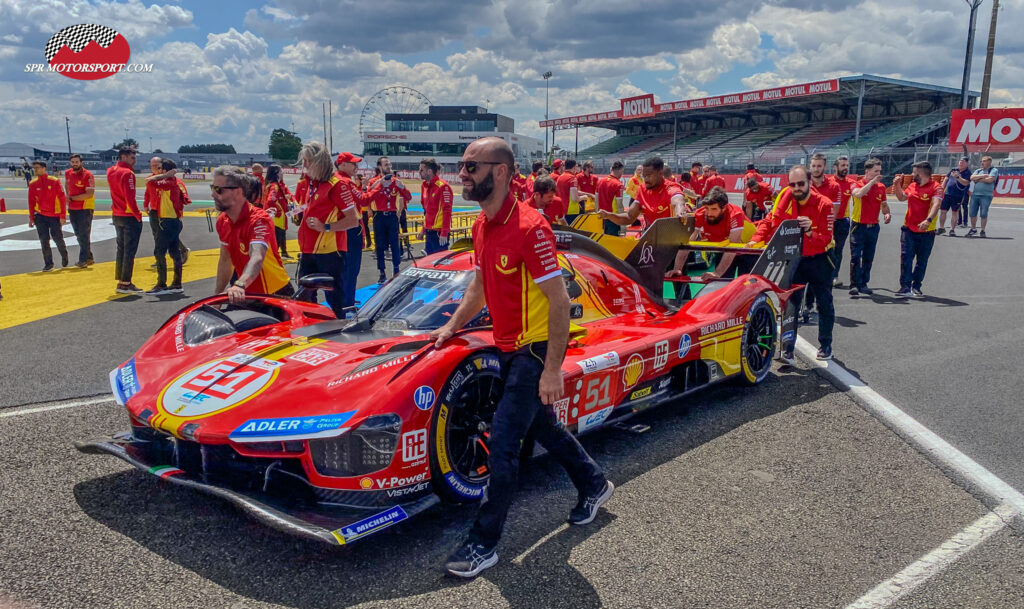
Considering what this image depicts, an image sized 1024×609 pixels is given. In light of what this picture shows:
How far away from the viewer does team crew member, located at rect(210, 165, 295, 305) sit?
4918 millimetres

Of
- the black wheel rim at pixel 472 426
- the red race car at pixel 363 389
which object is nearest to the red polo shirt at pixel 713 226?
the red race car at pixel 363 389

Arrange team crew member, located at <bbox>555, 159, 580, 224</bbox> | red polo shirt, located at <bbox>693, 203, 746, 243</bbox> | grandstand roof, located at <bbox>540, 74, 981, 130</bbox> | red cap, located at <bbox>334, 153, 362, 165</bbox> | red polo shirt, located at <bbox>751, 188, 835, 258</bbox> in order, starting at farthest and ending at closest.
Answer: grandstand roof, located at <bbox>540, 74, 981, 130</bbox> < team crew member, located at <bbox>555, 159, 580, 224</bbox> < red cap, located at <bbox>334, 153, 362, 165</bbox> < red polo shirt, located at <bbox>693, 203, 746, 243</bbox> < red polo shirt, located at <bbox>751, 188, 835, 258</bbox>

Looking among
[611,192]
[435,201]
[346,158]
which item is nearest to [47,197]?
[435,201]

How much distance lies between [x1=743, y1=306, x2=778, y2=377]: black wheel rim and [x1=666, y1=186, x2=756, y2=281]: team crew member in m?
0.87

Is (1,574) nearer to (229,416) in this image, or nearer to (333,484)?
(229,416)

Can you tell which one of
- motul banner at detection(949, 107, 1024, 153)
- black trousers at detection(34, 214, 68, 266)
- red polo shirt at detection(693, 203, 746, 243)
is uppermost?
motul banner at detection(949, 107, 1024, 153)

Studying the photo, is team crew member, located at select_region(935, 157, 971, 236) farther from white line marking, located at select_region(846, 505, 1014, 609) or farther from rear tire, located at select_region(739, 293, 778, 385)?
white line marking, located at select_region(846, 505, 1014, 609)

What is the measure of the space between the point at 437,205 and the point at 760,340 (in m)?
5.95

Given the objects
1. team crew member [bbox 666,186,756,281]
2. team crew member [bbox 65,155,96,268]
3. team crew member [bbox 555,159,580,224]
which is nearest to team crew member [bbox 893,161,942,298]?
team crew member [bbox 666,186,756,281]

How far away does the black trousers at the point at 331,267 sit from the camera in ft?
20.4

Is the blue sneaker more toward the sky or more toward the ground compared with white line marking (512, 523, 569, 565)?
more toward the sky

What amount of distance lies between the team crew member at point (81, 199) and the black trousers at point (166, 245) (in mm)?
2099

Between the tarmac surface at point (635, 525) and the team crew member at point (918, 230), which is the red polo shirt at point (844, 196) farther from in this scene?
the tarmac surface at point (635, 525)

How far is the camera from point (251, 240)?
5082mm
